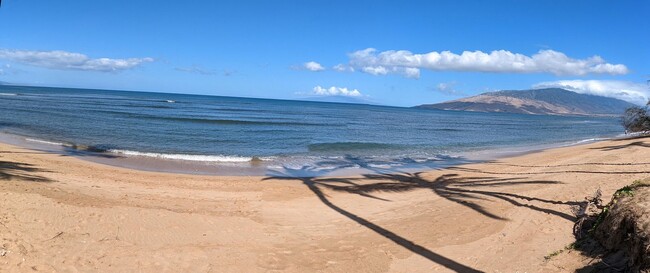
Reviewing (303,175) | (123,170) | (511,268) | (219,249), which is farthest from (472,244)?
(123,170)

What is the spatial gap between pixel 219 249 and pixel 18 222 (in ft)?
10.0

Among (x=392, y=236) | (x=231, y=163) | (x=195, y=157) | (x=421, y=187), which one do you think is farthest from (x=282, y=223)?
(x=195, y=157)

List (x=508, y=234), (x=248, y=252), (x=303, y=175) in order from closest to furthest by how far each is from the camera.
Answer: (x=248, y=252)
(x=508, y=234)
(x=303, y=175)

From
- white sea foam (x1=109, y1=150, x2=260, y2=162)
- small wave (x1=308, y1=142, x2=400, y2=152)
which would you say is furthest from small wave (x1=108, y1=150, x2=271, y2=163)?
small wave (x1=308, y1=142, x2=400, y2=152)

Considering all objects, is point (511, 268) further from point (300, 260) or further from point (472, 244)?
point (300, 260)

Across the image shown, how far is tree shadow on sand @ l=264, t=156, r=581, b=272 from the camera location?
718 cm

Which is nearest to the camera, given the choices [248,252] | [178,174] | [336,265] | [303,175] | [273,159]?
[336,265]

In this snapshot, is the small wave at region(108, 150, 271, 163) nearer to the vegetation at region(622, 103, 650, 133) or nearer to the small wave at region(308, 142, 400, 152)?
the small wave at region(308, 142, 400, 152)

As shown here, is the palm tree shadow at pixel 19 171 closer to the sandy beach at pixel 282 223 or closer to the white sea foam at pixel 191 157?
the sandy beach at pixel 282 223

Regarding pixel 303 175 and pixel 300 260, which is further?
pixel 303 175

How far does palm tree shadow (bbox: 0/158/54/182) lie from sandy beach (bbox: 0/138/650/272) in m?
0.06

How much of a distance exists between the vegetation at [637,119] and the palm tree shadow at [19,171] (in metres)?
35.1

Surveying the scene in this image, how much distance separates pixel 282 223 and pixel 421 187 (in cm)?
516

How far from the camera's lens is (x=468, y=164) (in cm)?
1805
